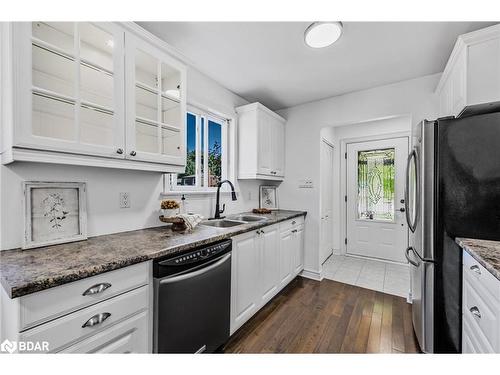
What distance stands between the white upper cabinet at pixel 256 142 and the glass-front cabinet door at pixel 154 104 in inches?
41.9

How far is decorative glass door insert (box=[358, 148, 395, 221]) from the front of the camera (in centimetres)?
359

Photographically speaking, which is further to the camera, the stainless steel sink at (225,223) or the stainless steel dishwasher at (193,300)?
the stainless steel sink at (225,223)

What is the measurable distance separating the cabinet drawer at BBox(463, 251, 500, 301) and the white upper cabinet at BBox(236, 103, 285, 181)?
193 centimetres

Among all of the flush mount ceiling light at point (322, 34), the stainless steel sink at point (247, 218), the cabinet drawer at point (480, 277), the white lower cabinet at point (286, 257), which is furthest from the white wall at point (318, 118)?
the cabinet drawer at point (480, 277)

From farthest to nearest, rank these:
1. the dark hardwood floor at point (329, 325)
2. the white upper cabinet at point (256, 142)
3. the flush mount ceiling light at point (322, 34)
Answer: the white upper cabinet at point (256, 142) → the dark hardwood floor at point (329, 325) → the flush mount ceiling light at point (322, 34)

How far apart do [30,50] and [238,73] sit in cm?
166

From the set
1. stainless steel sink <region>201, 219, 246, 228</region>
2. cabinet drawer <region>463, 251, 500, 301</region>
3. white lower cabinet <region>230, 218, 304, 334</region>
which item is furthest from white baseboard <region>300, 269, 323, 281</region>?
cabinet drawer <region>463, 251, 500, 301</region>

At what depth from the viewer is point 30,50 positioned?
1027 mm

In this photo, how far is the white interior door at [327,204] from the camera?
341 centimetres

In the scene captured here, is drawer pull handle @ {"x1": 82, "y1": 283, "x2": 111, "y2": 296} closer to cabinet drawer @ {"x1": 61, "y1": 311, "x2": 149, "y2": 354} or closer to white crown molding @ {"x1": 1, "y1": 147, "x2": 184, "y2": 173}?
cabinet drawer @ {"x1": 61, "y1": 311, "x2": 149, "y2": 354}

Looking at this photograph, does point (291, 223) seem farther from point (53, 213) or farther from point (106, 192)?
point (53, 213)

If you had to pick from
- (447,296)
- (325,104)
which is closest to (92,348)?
(447,296)

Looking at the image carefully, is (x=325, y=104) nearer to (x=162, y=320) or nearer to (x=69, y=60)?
(x=69, y=60)

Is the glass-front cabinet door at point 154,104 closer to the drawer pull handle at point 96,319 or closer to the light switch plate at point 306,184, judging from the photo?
the drawer pull handle at point 96,319
